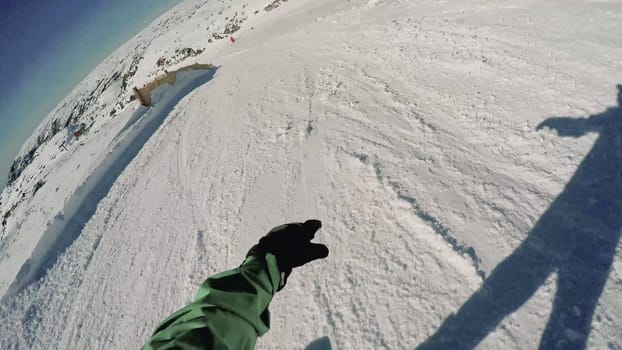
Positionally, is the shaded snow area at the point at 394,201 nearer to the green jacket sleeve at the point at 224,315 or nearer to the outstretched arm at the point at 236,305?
the outstretched arm at the point at 236,305

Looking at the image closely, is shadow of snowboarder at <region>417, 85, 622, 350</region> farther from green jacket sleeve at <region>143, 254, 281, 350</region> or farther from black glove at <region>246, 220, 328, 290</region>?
green jacket sleeve at <region>143, 254, 281, 350</region>

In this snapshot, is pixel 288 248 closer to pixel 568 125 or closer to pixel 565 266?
pixel 565 266

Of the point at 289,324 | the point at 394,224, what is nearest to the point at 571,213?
the point at 394,224

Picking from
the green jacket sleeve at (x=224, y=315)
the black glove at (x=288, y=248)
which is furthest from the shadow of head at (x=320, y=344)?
the green jacket sleeve at (x=224, y=315)

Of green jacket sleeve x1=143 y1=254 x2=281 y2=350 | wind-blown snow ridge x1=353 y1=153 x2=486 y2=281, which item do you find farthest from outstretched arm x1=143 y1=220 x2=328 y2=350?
wind-blown snow ridge x1=353 y1=153 x2=486 y2=281

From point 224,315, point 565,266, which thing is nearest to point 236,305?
point 224,315

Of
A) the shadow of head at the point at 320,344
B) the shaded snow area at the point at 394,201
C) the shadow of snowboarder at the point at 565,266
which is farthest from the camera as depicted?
the shadow of head at the point at 320,344
